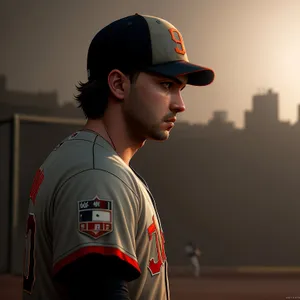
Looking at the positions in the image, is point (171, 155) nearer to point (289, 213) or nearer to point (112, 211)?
point (289, 213)

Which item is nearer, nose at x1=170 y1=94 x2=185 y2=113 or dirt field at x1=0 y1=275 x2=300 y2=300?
nose at x1=170 y1=94 x2=185 y2=113

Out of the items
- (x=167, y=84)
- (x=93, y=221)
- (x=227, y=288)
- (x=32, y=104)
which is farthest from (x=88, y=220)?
(x=32, y=104)

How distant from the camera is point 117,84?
5.16 feet

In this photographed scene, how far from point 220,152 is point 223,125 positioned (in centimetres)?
136

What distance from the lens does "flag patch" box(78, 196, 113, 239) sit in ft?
4.25

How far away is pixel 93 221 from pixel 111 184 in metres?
0.08

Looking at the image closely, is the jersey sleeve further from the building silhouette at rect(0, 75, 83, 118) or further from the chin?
the building silhouette at rect(0, 75, 83, 118)

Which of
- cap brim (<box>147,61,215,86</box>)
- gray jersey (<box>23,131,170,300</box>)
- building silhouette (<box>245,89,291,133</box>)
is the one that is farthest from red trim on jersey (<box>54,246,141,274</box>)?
building silhouette (<box>245,89,291,133</box>)

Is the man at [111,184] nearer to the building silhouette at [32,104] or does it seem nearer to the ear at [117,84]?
the ear at [117,84]

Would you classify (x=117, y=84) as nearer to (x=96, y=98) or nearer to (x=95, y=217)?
(x=96, y=98)

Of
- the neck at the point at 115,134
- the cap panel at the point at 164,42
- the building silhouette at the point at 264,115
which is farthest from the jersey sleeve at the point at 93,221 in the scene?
the building silhouette at the point at 264,115

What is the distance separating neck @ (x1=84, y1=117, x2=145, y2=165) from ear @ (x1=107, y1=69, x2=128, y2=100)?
62mm

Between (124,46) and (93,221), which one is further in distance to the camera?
(124,46)

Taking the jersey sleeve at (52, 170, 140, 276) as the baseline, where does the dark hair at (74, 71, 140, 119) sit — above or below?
above
